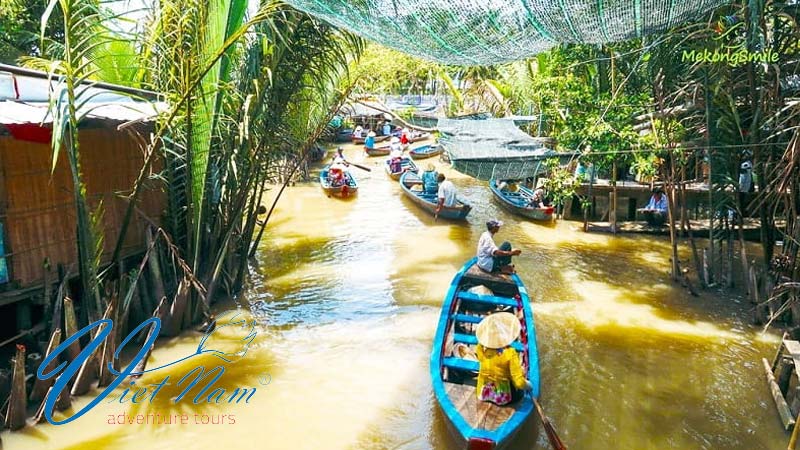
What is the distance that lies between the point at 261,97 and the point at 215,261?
2.29 metres

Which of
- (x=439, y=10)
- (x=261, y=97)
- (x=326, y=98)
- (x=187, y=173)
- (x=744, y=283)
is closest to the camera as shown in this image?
(x=439, y=10)

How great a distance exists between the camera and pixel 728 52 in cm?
698

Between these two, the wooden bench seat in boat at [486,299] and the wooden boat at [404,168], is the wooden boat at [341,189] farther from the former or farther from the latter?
the wooden bench seat in boat at [486,299]

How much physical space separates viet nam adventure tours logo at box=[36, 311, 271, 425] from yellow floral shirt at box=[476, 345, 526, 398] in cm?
260

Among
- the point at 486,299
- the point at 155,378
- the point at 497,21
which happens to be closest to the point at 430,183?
the point at 486,299

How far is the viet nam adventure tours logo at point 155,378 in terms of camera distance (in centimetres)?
508

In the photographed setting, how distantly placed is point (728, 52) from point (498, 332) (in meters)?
5.12

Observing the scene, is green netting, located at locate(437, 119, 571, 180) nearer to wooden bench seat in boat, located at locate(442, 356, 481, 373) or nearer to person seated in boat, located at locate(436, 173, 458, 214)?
person seated in boat, located at locate(436, 173, 458, 214)

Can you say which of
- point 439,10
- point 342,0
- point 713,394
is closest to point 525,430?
point 713,394

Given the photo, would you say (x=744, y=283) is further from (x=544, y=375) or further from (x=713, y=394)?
(x=544, y=375)

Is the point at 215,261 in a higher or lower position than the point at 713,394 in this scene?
higher

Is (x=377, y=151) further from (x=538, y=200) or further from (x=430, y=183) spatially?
(x=538, y=200)

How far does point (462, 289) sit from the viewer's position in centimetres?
763

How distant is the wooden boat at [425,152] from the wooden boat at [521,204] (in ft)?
25.3
